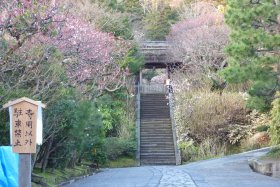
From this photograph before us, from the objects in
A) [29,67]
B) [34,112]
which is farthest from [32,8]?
[34,112]

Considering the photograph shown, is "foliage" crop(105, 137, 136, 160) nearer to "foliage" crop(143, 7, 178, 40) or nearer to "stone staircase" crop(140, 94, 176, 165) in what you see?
"stone staircase" crop(140, 94, 176, 165)

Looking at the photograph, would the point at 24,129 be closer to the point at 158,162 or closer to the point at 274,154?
the point at 274,154

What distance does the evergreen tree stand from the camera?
15453mm

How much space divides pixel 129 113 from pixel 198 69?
499 centimetres

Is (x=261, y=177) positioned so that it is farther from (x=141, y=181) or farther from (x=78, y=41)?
(x=78, y=41)

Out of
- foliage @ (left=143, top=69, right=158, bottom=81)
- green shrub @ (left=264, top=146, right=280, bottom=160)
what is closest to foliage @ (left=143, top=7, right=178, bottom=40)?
foliage @ (left=143, top=69, right=158, bottom=81)

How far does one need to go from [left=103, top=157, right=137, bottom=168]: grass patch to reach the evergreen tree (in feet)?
42.5

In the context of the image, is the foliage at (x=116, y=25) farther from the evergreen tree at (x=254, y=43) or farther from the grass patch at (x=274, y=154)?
the evergreen tree at (x=254, y=43)

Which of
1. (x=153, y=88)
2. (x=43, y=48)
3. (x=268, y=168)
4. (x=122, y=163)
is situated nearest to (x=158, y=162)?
(x=122, y=163)

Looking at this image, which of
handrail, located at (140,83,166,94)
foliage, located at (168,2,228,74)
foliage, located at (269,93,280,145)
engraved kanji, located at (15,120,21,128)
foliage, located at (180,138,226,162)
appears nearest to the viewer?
engraved kanji, located at (15,120,21,128)

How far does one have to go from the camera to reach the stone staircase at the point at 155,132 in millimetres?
28969

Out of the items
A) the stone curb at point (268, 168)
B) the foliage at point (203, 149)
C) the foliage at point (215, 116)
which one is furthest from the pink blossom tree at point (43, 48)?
the foliage at point (215, 116)

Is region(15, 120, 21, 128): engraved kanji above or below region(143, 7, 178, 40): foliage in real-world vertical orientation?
below

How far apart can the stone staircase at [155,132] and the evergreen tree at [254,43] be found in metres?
12.9
